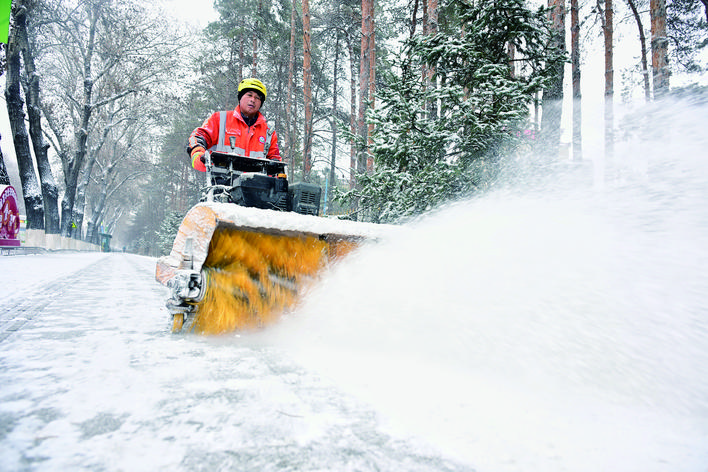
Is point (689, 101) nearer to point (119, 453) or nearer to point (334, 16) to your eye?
point (119, 453)

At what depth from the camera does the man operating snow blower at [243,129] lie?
3.88 meters

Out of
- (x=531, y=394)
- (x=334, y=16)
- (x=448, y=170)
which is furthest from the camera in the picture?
(x=334, y=16)

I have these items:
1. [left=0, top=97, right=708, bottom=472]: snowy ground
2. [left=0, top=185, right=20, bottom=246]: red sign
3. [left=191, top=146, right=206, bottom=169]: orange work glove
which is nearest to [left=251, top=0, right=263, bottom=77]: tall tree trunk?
[left=0, top=185, right=20, bottom=246]: red sign

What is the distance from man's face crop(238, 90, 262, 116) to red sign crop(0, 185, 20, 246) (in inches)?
328

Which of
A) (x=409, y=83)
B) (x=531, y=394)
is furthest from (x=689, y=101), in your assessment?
(x=409, y=83)

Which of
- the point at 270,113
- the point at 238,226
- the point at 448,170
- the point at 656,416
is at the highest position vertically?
the point at 270,113

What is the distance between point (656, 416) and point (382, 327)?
1372 millimetres

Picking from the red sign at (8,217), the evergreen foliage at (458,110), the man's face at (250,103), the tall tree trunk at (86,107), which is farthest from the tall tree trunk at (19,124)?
the man's face at (250,103)

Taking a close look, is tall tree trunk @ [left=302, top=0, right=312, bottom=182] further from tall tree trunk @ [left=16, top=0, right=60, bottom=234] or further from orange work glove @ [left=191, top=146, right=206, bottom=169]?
orange work glove @ [left=191, top=146, right=206, bottom=169]

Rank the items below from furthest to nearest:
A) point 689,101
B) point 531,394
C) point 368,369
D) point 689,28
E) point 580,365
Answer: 1. point 689,28
2. point 689,101
3. point 368,369
4. point 580,365
5. point 531,394

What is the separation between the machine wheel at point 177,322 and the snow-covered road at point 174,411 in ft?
0.38

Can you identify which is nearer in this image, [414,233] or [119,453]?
[119,453]

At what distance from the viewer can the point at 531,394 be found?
1676 mm

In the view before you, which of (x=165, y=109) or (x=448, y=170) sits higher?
(x=165, y=109)
